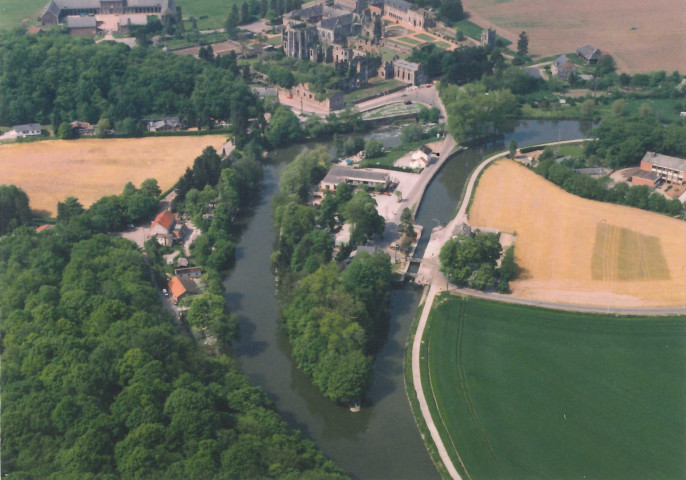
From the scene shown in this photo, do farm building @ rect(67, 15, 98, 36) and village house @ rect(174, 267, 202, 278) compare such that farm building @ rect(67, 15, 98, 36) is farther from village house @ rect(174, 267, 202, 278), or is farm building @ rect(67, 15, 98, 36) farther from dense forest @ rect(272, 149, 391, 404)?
village house @ rect(174, 267, 202, 278)

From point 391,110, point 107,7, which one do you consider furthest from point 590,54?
point 107,7

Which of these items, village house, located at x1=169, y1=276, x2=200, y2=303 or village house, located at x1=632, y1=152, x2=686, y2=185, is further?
village house, located at x1=632, y1=152, x2=686, y2=185

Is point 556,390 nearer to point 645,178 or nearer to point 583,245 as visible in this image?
point 583,245

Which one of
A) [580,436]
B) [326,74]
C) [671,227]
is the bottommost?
[580,436]

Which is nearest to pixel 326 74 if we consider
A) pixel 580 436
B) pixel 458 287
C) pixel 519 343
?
pixel 458 287

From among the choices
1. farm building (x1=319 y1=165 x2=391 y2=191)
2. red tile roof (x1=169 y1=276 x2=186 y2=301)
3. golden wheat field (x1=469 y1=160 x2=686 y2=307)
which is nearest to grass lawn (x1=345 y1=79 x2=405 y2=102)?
farm building (x1=319 y1=165 x2=391 y2=191)

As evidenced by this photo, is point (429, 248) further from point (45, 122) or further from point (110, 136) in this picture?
point (45, 122)
